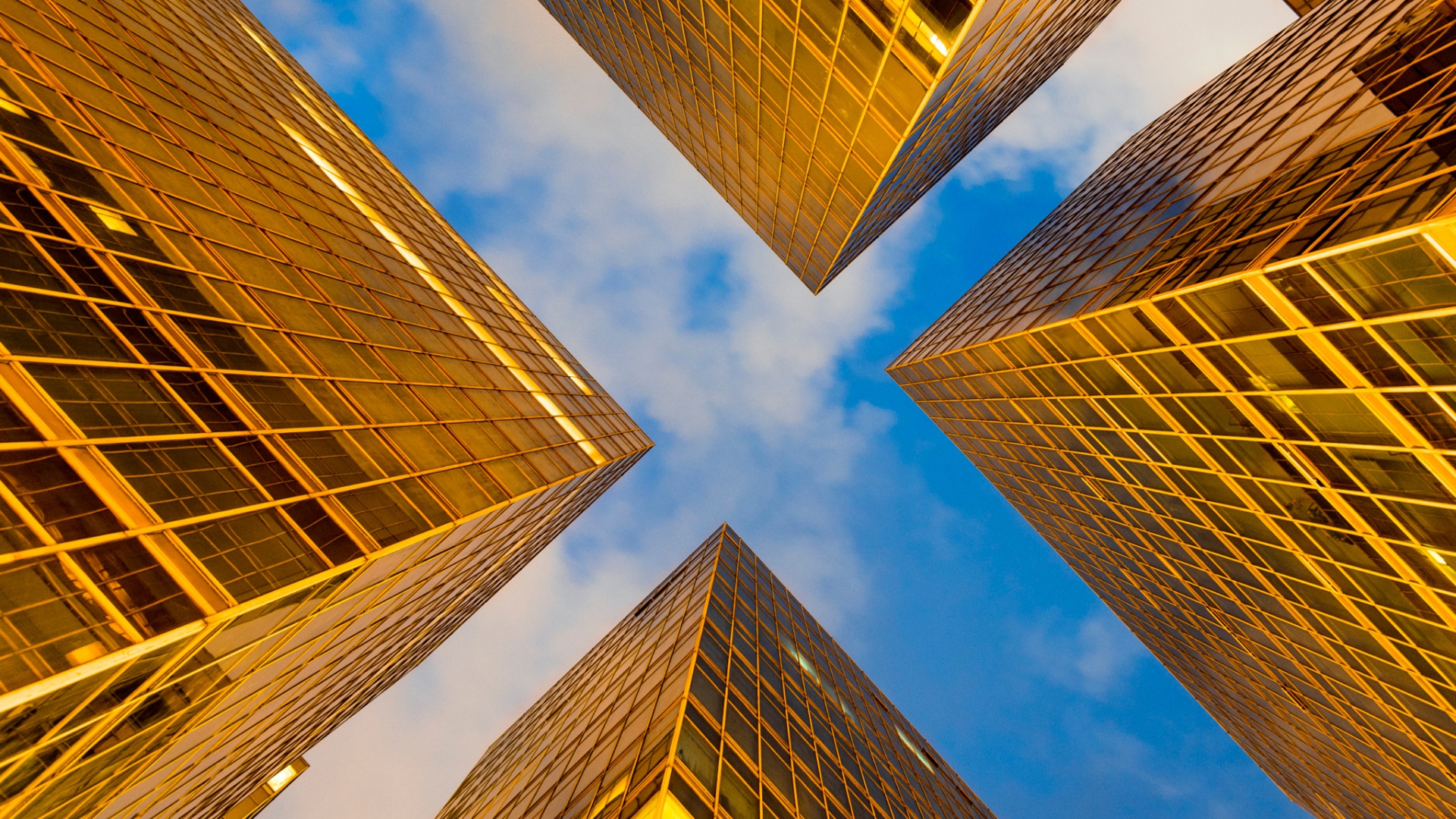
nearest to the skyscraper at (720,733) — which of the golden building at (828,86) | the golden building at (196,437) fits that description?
the golden building at (196,437)

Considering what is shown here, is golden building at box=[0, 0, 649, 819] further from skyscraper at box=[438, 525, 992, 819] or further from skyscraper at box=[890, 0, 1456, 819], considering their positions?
skyscraper at box=[890, 0, 1456, 819]

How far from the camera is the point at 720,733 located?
1466cm

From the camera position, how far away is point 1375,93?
14797 millimetres

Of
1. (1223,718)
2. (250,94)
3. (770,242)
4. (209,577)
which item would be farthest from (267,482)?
(1223,718)

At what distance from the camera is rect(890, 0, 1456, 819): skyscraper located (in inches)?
500

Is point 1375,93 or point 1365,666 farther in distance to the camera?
point 1365,666

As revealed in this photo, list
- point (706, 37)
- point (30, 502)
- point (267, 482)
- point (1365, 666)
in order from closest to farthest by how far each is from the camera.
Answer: point (30, 502) → point (267, 482) → point (1365, 666) → point (706, 37)

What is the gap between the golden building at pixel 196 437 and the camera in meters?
8.71

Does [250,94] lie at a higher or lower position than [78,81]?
higher

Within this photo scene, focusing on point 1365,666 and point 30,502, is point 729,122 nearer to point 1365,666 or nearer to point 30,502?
point 30,502

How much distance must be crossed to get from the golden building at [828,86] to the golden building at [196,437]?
55.0 feet

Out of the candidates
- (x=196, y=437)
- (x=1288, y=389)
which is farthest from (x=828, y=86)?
(x=196, y=437)

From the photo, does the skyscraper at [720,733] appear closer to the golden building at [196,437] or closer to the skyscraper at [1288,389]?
the golden building at [196,437]

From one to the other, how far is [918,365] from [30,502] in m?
38.2
